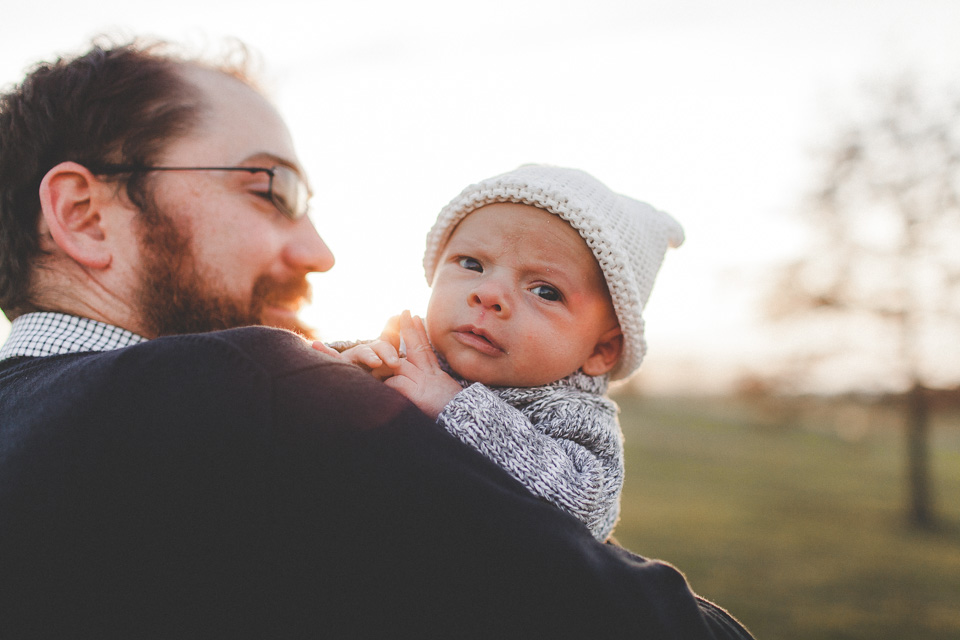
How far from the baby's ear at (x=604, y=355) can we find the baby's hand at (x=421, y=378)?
619 millimetres

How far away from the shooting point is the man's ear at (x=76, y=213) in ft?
7.23

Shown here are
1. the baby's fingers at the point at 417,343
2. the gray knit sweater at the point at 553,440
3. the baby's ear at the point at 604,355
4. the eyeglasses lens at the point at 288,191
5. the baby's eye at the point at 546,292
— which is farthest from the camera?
the eyeglasses lens at the point at 288,191

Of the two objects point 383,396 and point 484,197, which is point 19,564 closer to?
point 383,396

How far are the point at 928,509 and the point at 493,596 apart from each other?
1475 cm

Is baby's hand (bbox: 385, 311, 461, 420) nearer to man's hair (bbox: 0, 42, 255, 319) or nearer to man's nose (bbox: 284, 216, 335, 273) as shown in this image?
man's nose (bbox: 284, 216, 335, 273)

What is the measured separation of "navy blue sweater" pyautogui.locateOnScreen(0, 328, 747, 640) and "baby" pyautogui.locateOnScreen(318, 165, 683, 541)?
496 millimetres

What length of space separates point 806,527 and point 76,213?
1393 centimetres

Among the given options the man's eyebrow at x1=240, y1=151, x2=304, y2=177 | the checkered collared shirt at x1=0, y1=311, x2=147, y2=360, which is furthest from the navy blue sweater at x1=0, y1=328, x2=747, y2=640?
the man's eyebrow at x1=240, y1=151, x2=304, y2=177

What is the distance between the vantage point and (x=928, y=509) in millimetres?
12578

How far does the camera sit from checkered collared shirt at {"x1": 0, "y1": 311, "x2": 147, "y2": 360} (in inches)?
73.5

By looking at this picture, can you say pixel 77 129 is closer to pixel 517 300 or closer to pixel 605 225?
pixel 517 300

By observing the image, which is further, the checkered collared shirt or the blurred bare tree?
the blurred bare tree

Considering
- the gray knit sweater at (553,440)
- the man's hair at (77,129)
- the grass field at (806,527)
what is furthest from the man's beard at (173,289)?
the grass field at (806,527)

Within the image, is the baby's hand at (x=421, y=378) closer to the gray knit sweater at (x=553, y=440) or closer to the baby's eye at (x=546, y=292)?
the gray knit sweater at (x=553, y=440)
